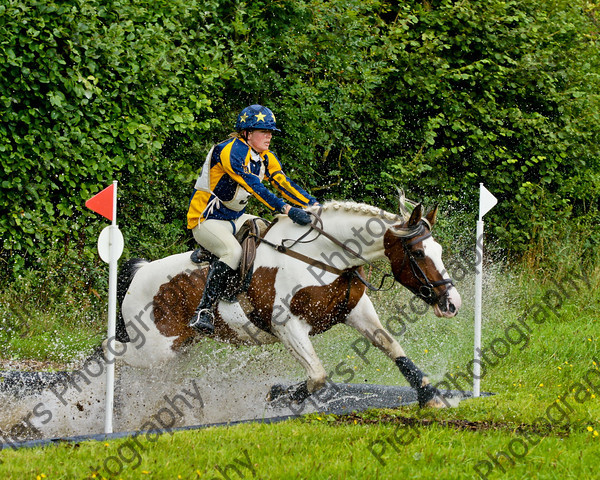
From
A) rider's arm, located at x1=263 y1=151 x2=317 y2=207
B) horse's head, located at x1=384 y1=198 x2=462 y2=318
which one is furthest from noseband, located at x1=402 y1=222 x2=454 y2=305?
rider's arm, located at x1=263 y1=151 x2=317 y2=207

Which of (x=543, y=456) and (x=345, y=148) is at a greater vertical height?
(x=543, y=456)

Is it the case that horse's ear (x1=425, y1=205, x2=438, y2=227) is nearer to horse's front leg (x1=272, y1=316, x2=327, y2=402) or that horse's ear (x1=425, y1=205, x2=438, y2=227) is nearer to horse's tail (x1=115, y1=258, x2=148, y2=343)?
horse's front leg (x1=272, y1=316, x2=327, y2=402)

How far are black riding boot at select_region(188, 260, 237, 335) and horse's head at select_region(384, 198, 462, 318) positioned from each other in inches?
55.7

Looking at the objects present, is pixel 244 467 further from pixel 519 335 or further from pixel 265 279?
pixel 519 335

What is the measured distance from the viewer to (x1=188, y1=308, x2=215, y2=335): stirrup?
6305 mm

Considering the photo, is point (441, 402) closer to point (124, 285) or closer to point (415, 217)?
point (415, 217)

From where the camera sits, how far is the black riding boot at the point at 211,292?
634cm

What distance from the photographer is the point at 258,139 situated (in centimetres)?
636

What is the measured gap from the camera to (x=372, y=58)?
11.8m

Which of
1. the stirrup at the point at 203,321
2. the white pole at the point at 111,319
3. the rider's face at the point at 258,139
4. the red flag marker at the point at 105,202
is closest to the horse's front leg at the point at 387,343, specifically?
the stirrup at the point at 203,321

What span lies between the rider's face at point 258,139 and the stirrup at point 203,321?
1438mm

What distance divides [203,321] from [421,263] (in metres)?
1.88

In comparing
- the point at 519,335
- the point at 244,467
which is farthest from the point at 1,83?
the point at 519,335

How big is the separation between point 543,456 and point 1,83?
6.62 m
